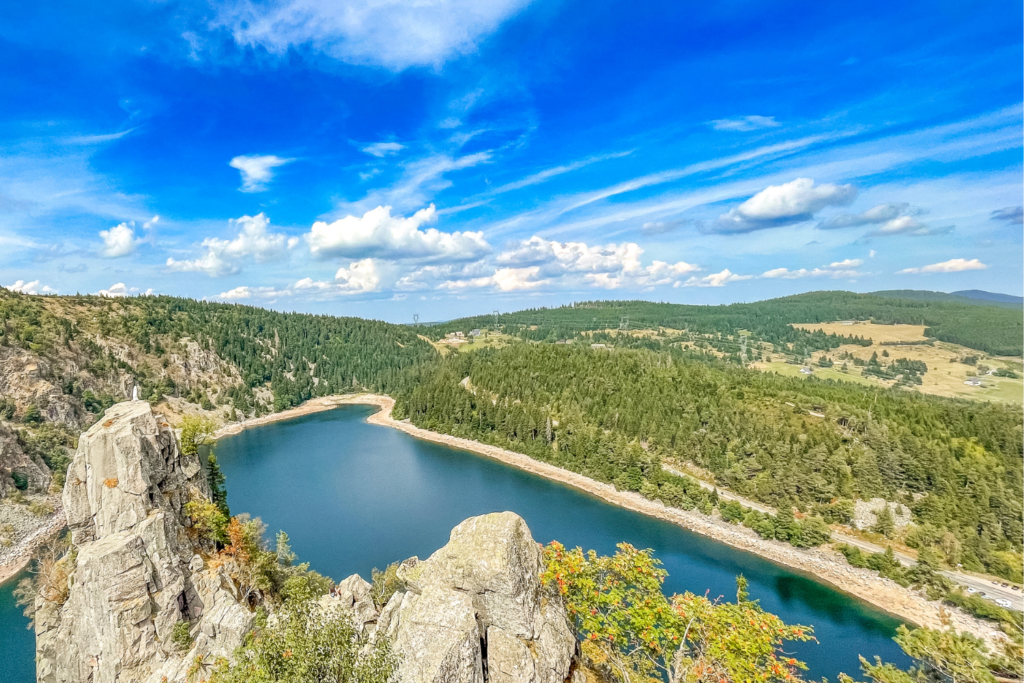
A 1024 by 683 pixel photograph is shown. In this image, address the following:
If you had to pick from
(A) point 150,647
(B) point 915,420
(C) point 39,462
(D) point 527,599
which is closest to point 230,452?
(C) point 39,462

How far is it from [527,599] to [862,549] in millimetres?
51150

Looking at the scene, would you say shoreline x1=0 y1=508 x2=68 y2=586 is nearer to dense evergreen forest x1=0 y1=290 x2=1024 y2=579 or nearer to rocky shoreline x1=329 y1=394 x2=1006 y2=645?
dense evergreen forest x1=0 y1=290 x2=1024 y2=579

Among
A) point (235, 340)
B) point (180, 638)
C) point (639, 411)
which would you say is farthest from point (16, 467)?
point (235, 340)

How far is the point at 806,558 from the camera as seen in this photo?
45000 millimetres

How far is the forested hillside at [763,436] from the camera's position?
4656cm

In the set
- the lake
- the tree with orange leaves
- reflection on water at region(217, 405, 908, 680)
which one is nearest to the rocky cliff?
the tree with orange leaves

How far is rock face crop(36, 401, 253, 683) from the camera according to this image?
19219mm

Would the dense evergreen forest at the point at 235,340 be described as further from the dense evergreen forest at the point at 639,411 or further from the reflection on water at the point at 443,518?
the reflection on water at the point at 443,518

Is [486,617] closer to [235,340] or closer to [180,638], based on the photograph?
[180,638]

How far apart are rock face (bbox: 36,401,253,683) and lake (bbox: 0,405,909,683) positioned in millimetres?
17276

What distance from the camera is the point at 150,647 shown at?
64.6ft

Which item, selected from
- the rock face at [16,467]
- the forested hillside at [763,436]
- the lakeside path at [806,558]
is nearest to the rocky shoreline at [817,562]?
the lakeside path at [806,558]

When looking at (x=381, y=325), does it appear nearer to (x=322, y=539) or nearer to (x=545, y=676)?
(x=322, y=539)

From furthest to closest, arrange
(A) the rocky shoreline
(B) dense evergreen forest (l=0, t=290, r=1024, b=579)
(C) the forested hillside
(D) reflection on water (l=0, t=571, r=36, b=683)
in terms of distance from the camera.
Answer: (B) dense evergreen forest (l=0, t=290, r=1024, b=579), (C) the forested hillside, (A) the rocky shoreline, (D) reflection on water (l=0, t=571, r=36, b=683)
